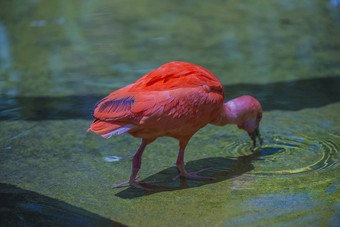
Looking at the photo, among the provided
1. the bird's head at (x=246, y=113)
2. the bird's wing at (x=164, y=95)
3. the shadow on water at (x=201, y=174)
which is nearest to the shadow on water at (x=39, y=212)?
the shadow on water at (x=201, y=174)

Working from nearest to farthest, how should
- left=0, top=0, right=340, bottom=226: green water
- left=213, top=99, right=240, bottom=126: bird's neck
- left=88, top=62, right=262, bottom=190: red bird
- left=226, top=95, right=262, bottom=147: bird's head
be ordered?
1. left=0, top=0, right=340, bottom=226: green water
2. left=88, top=62, right=262, bottom=190: red bird
3. left=213, top=99, right=240, bottom=126: bird's neck
4. left=226, top=95, right=262, bottom=147: bird's head

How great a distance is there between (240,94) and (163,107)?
9.62ft

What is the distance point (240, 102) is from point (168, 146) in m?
0.97

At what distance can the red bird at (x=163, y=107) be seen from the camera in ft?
12.4

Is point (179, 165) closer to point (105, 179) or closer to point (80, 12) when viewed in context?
point (105, 179)

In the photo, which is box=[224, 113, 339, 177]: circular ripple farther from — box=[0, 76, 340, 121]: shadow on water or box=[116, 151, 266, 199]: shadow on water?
box=[0, 76, 340, 121]: shadow on water

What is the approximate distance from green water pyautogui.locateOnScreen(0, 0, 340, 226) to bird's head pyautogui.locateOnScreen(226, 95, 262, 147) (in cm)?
24

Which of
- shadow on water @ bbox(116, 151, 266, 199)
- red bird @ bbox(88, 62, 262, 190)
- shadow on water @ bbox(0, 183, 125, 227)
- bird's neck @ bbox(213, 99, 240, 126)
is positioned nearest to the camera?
shadow on water @ bbox(0, 183, 125, 227)

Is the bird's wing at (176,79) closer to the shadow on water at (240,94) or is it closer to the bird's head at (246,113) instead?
the bird's head at (246,113)

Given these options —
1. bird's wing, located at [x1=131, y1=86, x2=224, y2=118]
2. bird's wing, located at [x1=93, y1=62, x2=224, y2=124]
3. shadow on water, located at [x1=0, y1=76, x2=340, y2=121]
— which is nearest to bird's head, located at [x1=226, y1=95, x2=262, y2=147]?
bird's wing, located at [x1=93, y1=62, x2=224, y2=124]

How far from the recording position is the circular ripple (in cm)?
438

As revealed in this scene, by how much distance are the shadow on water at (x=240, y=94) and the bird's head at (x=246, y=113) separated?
113cm

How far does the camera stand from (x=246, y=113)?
4910 millimetres

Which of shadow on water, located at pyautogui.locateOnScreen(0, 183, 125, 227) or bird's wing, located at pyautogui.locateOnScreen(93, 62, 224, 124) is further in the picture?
bird's wing, located at pyautogui.locateOnScreen(93, 62, 224, 124)
